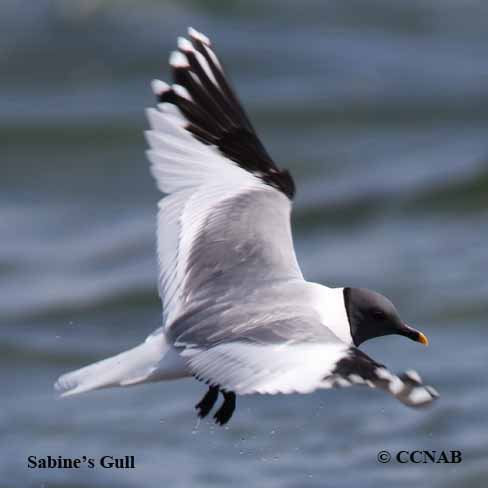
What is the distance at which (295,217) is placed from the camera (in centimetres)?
801

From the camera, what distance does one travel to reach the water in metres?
5.86

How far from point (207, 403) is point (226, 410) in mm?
56

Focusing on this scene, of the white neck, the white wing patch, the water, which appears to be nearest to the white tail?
the white wing patch

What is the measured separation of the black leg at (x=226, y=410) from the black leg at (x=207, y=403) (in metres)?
0.03

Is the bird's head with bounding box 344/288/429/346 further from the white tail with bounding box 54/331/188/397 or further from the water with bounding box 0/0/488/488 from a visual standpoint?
the water with bounding box 0/0/488/488

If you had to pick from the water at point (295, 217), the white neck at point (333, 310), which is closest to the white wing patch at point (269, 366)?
the white neck at point (333, 310)

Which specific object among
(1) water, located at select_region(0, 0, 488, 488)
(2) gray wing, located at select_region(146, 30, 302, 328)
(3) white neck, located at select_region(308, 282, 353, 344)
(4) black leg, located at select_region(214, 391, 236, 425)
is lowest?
(1) water, located at select_region(0, 0, 488, 488)

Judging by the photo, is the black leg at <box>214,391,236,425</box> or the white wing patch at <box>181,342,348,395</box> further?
the black leg at <box>214,391,236,425</box>

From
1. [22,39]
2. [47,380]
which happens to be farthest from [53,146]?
[47,380]

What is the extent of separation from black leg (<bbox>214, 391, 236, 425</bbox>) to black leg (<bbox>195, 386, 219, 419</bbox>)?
3cm

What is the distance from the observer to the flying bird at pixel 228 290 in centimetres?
302

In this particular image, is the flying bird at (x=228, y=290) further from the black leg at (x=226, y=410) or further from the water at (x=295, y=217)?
the water at (x=295, y=217)

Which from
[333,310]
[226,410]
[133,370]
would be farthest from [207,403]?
[333,310]

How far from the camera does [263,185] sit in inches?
155
